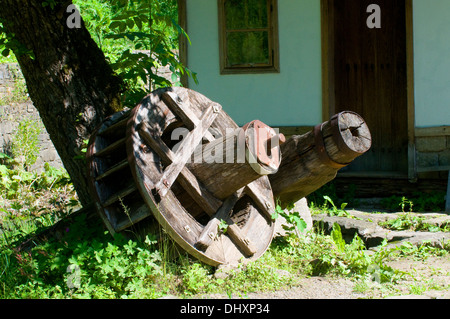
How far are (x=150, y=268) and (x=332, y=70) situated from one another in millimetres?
4865

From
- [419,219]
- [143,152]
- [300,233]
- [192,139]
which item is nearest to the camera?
[143,152]

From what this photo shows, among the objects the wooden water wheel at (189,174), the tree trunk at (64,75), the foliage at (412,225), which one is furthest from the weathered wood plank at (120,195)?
the foliage at (412,225)

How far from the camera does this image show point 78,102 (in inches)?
211

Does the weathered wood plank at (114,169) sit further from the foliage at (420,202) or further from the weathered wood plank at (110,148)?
the foliage at (420,202)

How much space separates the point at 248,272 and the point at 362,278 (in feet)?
3.01

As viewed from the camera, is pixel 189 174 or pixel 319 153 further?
pixel 319 153

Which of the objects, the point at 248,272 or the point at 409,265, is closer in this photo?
the point at 248,272

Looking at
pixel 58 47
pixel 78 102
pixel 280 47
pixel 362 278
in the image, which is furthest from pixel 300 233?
pixel 280 47

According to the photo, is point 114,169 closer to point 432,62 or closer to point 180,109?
point 180,109

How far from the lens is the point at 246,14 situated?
8.00 meters

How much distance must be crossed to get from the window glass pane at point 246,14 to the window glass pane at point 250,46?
0.38 ft

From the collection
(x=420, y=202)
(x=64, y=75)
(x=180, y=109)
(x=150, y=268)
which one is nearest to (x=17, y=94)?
(x=64, y=75)

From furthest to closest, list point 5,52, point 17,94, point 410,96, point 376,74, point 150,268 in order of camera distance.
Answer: point 17,94, point 376,74, point 410,96, point 5,52, point 150,268

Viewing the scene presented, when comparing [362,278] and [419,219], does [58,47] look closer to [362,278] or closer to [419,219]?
[362,278]
